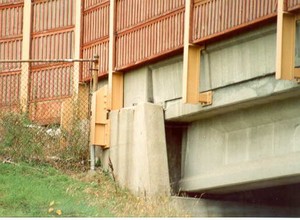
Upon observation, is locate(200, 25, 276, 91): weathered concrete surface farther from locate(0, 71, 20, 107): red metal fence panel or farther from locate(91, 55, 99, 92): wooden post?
locate(0, 71, 20, 107): red metal fence panel

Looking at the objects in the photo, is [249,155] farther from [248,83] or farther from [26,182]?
[26,182]

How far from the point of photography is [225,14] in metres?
18.5

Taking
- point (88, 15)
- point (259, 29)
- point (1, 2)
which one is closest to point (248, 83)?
point (259, 29)

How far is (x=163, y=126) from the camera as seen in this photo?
19.8m

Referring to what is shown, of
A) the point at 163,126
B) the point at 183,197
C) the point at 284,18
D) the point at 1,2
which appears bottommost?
the point at 183,197

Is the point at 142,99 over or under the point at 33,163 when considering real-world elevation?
over

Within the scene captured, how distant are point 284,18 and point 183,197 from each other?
4.22m

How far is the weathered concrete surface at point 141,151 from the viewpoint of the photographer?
19234 millimetres

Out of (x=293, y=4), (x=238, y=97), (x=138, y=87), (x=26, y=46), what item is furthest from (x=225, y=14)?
(x=26, y=46)

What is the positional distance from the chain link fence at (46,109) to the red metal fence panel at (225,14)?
354cm

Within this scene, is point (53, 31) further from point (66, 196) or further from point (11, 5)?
point (66, 196)

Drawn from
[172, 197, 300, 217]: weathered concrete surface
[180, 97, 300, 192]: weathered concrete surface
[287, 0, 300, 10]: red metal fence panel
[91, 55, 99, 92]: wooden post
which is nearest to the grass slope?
[172, 197, 300, 217]: weathered concrete surface

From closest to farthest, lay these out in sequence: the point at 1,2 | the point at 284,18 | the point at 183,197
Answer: the point at 284,18
the point at 183,197
the point at 1,2

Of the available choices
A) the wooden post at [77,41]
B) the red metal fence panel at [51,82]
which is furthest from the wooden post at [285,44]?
the red metal fence panel at [51,82]
